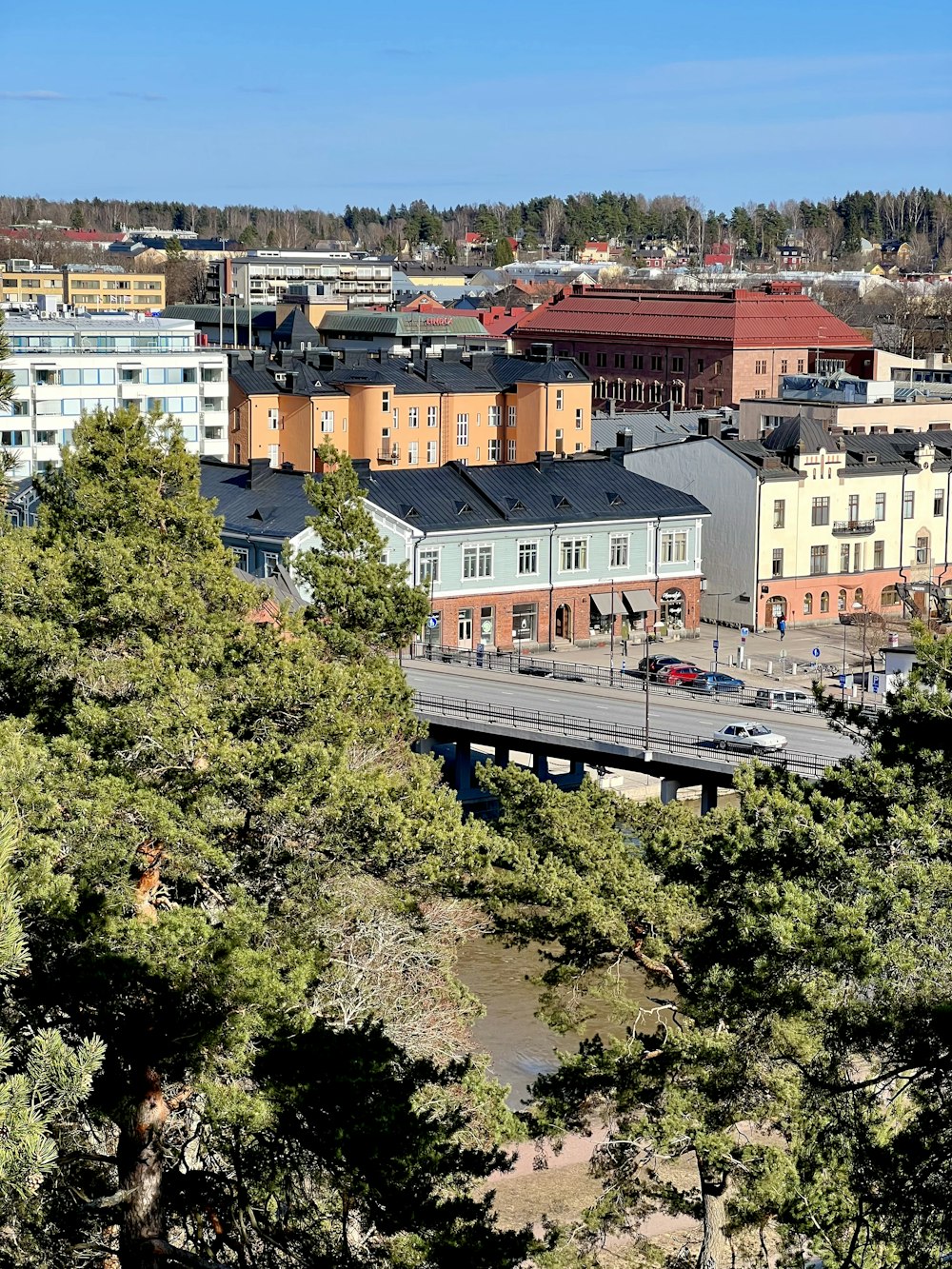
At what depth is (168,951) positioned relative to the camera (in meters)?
15.2

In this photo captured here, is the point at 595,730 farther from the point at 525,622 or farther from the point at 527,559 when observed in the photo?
the point at 527,559

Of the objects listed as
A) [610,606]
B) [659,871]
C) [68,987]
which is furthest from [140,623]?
[610,606]

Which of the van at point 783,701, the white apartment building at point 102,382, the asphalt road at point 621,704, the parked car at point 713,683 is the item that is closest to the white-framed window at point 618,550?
the parked car at point 713,683

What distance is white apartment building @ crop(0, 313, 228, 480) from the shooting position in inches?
2633

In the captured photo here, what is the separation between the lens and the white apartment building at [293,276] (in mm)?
133125

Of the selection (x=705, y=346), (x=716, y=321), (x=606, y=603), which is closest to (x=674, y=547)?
(x=606, y=603)

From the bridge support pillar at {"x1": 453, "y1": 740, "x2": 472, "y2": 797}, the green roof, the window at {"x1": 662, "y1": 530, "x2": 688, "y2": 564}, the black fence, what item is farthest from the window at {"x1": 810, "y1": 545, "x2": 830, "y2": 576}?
the green roof

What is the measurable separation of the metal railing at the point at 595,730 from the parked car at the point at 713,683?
16.3 feet

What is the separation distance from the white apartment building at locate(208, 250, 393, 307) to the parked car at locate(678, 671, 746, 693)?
85058mm

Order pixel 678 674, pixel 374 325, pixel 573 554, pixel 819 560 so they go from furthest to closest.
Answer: pixel 374 325
pixel 819 560
pixel 573 554
pixel 678 674

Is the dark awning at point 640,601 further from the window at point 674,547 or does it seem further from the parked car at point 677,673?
the parked car at point 677,673

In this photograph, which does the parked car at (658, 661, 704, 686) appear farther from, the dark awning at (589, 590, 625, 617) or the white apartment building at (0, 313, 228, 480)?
the white apartment building at (0, 313, 228, 480)

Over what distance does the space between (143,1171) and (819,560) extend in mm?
48091

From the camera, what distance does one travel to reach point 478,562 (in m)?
53.4
